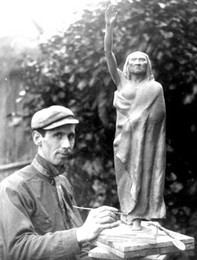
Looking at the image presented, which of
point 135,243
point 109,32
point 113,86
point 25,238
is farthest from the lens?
point 113,86

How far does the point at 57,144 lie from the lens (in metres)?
3.64

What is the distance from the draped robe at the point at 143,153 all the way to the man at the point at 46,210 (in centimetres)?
21

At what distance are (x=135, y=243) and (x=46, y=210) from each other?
26.7 inches

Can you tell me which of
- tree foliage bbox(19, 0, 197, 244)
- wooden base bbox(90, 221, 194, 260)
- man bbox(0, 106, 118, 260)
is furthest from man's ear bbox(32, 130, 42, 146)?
tree foliage bbox(19, 0, 197, 244)

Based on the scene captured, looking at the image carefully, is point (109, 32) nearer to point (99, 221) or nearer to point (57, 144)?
point (57, 144)

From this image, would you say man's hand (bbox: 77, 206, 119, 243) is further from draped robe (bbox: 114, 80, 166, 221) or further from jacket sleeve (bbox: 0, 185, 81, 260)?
draped robe (bbox: 114, 80, 166, 221)

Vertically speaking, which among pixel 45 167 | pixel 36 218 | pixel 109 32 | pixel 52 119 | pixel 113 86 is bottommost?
pixel 36 218

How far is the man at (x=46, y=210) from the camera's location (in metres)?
3.32

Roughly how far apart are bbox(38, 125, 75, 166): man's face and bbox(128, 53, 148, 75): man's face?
545mm

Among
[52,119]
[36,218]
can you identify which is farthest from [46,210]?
[52,119]

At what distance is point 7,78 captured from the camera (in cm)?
821

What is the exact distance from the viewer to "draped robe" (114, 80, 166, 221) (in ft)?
11.3

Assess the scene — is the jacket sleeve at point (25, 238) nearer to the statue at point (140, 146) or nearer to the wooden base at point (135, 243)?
the wooden base at point (135, 243)

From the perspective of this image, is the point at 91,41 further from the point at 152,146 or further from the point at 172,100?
the point at 152,146
